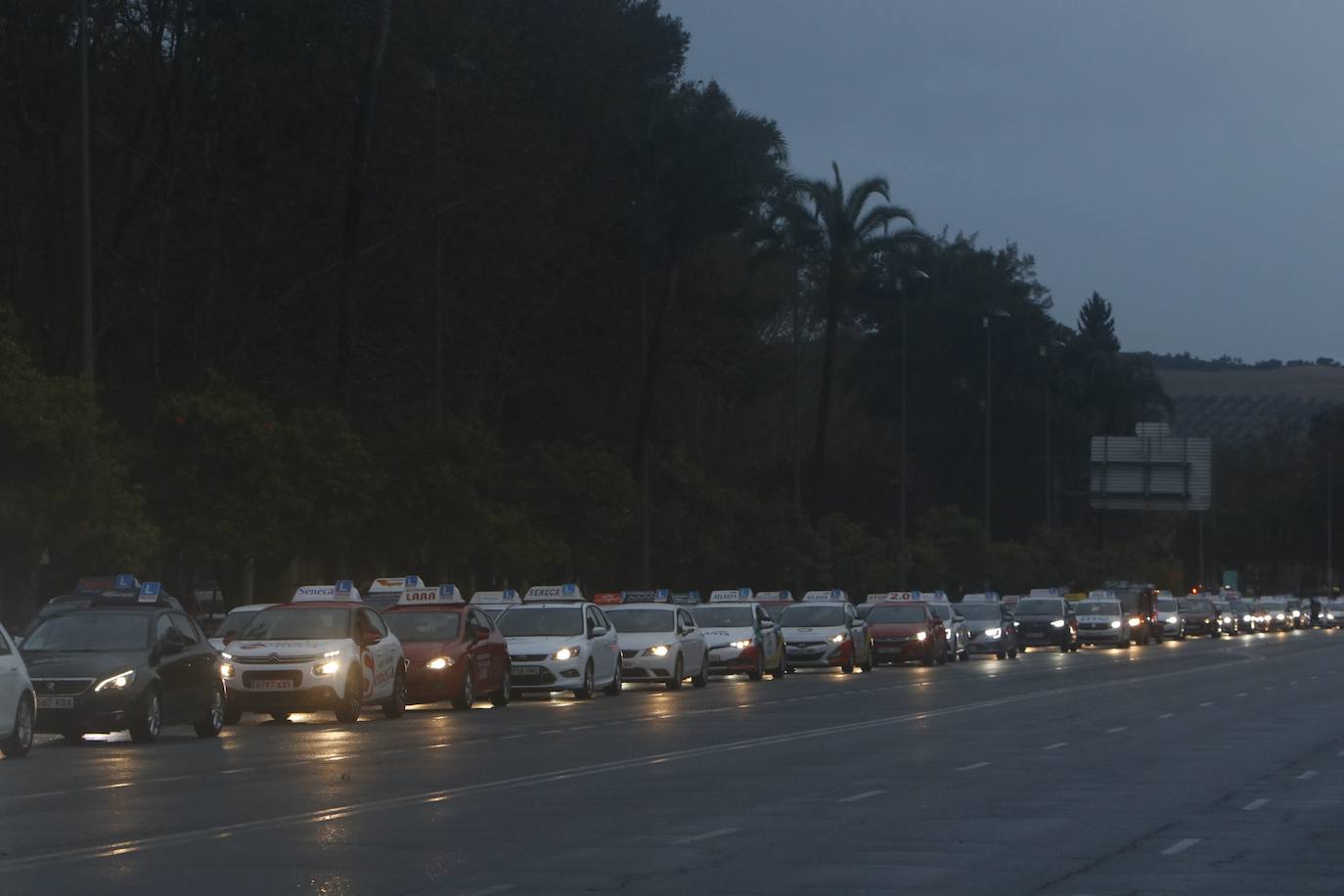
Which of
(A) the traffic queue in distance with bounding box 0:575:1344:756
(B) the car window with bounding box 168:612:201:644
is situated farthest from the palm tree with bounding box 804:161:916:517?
(B) the car window with bounding box 168:612:201:644

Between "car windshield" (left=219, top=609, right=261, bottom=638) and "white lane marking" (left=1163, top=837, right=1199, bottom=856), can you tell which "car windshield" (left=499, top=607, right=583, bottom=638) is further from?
"white lane marking" (left=1163, top=837, right=1199, bottom=856)

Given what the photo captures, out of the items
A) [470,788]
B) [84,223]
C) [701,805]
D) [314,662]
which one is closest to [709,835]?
[701,805]

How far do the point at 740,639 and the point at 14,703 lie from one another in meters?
23.7

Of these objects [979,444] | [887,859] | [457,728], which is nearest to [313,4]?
[457,728]

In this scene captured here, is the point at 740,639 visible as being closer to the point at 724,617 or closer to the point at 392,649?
the point at 724,617

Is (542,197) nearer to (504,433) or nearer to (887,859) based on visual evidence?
(504,433)

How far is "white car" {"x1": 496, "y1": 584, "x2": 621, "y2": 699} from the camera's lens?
116 ft

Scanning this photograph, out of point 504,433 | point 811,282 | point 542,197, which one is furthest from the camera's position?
point 811,282

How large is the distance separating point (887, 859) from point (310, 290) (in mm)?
40265

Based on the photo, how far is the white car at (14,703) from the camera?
21.2 metres

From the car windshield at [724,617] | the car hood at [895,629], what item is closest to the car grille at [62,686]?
the car windshield at [724,617]

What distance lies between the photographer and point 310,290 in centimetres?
5225

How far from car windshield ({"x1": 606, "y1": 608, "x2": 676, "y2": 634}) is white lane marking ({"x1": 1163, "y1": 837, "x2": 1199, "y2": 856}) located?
25.2m

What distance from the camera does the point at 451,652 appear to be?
1247 inches
